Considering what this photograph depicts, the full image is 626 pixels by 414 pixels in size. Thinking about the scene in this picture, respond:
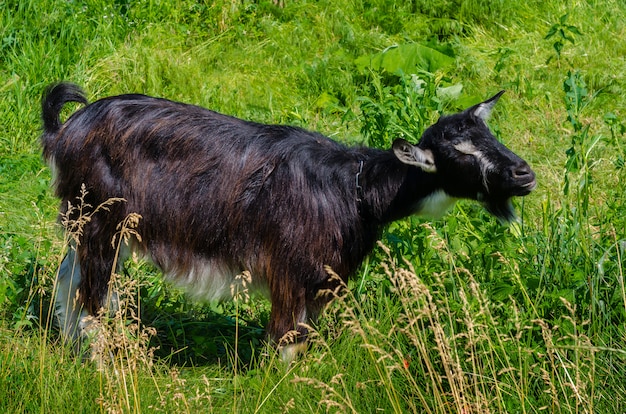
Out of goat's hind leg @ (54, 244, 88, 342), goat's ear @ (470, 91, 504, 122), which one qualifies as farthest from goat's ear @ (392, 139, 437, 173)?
goat's hind leg @ (54, 244, 88, 342)

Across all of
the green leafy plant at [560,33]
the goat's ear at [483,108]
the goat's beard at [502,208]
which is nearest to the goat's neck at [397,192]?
the goat's beard at [502,208]

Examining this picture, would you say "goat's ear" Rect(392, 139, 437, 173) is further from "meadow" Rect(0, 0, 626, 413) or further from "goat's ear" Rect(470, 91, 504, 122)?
"meadow" Rect(0, 0, 626, 413)

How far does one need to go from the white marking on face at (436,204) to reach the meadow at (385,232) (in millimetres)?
147

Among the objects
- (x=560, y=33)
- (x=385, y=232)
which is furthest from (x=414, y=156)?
(x=560, y=33)

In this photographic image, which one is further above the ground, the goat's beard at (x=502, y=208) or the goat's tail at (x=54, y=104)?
the goat's tail at (x=54, y=104)

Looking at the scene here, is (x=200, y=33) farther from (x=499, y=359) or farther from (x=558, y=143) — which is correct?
(x=499, y=359)

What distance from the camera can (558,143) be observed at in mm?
8188

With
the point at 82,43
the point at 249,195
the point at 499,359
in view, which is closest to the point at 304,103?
the point at 82,43

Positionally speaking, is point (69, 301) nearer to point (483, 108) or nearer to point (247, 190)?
point (247, 190)

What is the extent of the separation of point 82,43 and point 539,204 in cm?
439

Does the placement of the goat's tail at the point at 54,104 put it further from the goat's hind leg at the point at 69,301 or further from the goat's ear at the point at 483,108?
the goat's ear at the point at 483,108

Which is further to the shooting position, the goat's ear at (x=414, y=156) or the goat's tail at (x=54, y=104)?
the goat's tail at (x=54, y=104)

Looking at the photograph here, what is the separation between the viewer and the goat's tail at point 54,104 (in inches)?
220

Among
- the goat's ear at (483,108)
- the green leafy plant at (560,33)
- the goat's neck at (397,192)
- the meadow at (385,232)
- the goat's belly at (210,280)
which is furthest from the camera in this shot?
the green leafy plant at (560,33)
